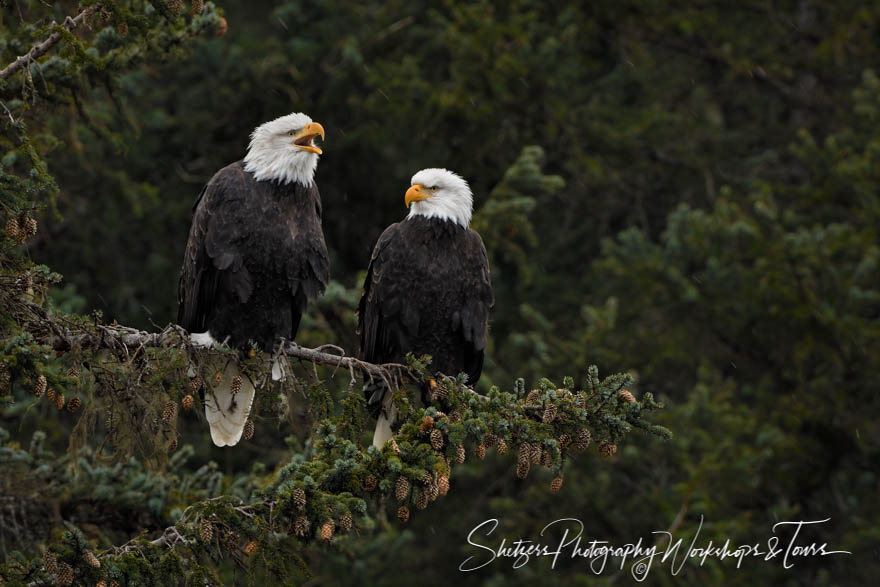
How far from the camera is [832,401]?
8250 millimetres

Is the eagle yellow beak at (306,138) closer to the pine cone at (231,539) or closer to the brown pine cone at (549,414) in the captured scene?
the brown pine cone at (549,414)

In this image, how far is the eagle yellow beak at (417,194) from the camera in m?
5.57

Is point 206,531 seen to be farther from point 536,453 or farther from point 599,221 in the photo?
point 599,221

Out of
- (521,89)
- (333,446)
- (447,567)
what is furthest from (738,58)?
(333,446)

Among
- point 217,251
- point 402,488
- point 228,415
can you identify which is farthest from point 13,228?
point 228,415

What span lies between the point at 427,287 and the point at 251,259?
3.14ft

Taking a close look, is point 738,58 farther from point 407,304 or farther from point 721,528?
point 407,304

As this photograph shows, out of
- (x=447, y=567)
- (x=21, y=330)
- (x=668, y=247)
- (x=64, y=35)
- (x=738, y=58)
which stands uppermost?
(x=64, y=35)

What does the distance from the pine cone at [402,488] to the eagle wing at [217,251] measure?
5.27ft

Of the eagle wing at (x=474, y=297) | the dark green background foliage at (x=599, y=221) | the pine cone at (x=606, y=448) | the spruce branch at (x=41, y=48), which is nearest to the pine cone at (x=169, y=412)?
the spruce branch at (x=41, y=48)

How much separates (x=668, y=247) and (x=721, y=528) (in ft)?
7.69

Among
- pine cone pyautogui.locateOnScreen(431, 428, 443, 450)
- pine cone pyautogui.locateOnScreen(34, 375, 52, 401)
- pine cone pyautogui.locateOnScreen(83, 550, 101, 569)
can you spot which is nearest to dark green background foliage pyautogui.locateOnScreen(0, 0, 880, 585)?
pine cone pyautogui.locateOnScreen(431, 428, 443, 450)

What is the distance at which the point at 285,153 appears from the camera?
17.0ft

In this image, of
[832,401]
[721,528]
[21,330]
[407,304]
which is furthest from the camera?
[832,401]
